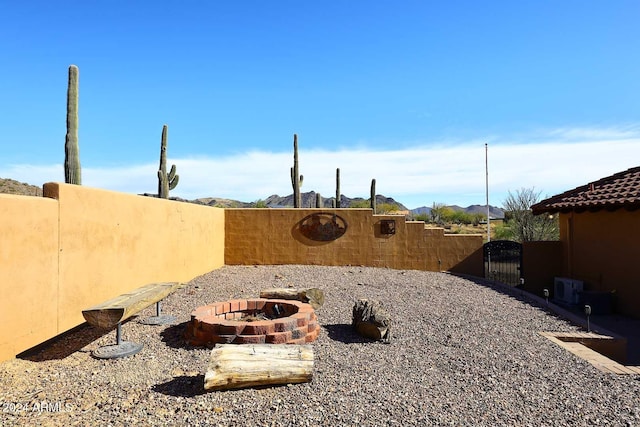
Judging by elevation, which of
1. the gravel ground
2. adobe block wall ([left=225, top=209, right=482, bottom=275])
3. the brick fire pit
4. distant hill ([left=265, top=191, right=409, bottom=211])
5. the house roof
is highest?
distant hill ([left=265, top=191, right=409, bottom=211])

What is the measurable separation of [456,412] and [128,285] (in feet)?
19.1

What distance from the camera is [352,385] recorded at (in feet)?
14.8

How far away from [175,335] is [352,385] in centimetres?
295

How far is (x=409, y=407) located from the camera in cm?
406

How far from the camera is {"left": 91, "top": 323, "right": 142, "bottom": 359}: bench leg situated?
203 inches

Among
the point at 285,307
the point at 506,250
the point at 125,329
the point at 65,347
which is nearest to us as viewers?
the point at 65,347

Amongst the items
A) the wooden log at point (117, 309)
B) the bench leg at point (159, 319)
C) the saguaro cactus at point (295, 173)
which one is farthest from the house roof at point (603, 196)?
the wooden log at point (117, 309)

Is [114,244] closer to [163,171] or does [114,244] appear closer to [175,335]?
[175,335]

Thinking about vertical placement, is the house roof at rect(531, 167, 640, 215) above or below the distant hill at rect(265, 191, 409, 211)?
below

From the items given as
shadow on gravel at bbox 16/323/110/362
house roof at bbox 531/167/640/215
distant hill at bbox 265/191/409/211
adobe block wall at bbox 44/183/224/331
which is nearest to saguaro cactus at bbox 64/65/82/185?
adobe block wall at bbox 44/183/224/331

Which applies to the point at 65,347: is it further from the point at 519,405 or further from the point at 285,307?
the point at 519,405

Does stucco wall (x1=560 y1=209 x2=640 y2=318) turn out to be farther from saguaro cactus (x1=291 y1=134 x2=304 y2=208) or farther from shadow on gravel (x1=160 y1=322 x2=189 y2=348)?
shadow on gravel (x1=160 y1=322 x2=189 y2=348)

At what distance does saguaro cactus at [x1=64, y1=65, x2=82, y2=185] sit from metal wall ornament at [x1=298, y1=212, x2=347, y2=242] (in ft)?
24.5

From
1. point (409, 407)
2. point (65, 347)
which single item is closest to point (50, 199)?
point (65, 347)
